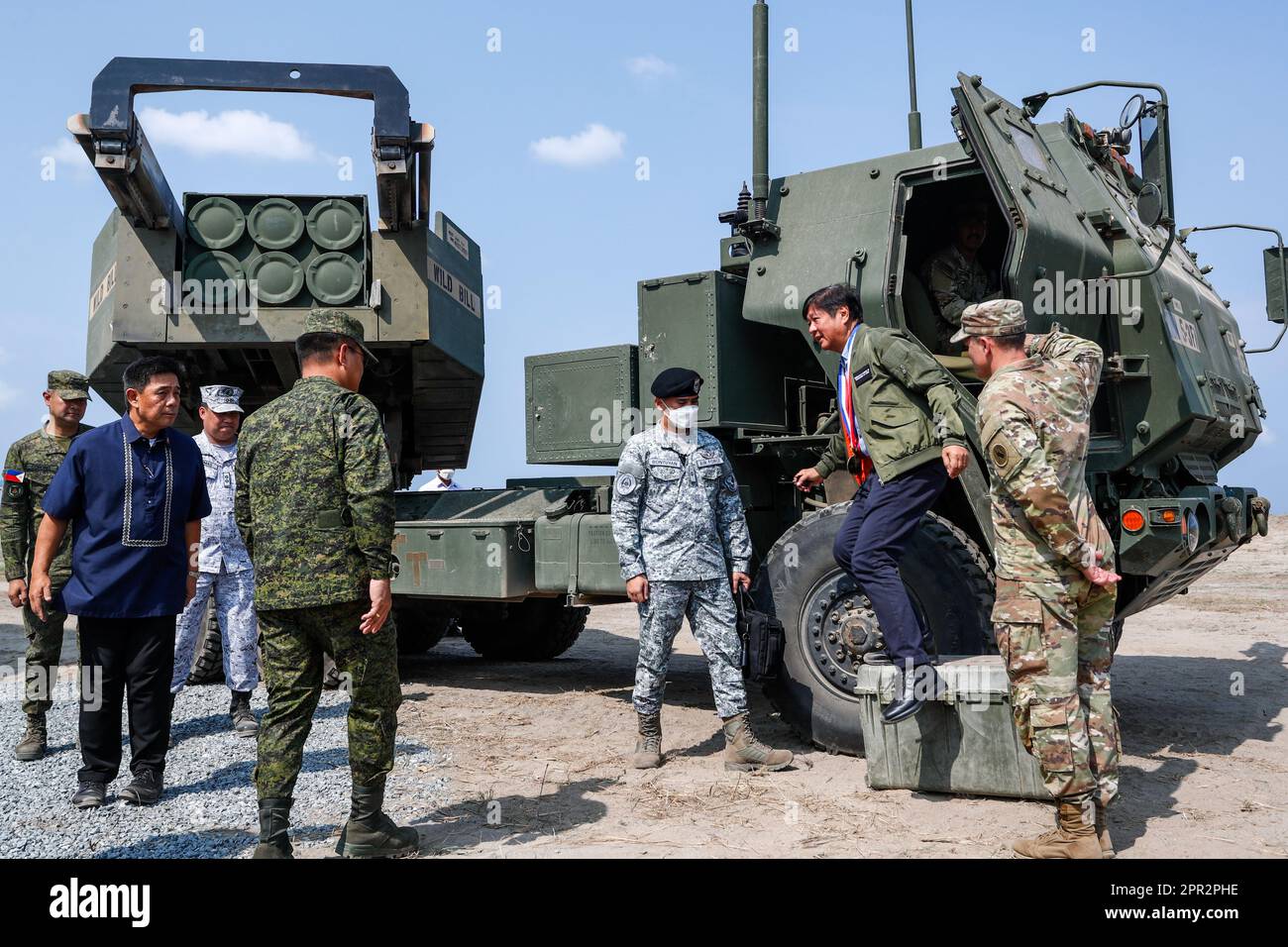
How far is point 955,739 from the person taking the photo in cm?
423

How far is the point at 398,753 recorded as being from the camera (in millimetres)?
5195

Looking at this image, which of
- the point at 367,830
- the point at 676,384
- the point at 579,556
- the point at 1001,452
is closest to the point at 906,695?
the point at 1001,452

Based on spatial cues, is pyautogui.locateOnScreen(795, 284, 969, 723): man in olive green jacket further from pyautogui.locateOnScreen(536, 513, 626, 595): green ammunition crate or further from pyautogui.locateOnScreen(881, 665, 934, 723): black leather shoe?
pyautogui.locateOnScreen(536, 513, 626, 595): green ammunition crate

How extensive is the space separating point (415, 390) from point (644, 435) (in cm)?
310

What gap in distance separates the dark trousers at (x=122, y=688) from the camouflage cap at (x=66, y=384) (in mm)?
1426

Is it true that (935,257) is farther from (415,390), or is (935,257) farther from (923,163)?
(415,390)

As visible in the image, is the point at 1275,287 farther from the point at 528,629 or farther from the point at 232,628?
the point at 232,628

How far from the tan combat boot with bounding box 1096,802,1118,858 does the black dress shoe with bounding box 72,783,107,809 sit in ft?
Result: 12.1

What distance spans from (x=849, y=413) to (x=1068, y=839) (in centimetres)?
197

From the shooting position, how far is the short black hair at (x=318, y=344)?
366 centimetres

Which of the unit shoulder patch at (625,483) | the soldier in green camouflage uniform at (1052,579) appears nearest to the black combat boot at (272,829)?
the unit shoulder patch at (625,483)

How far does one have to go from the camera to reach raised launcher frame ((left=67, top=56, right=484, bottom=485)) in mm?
6484

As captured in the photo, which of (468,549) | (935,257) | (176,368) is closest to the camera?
(176,368)
